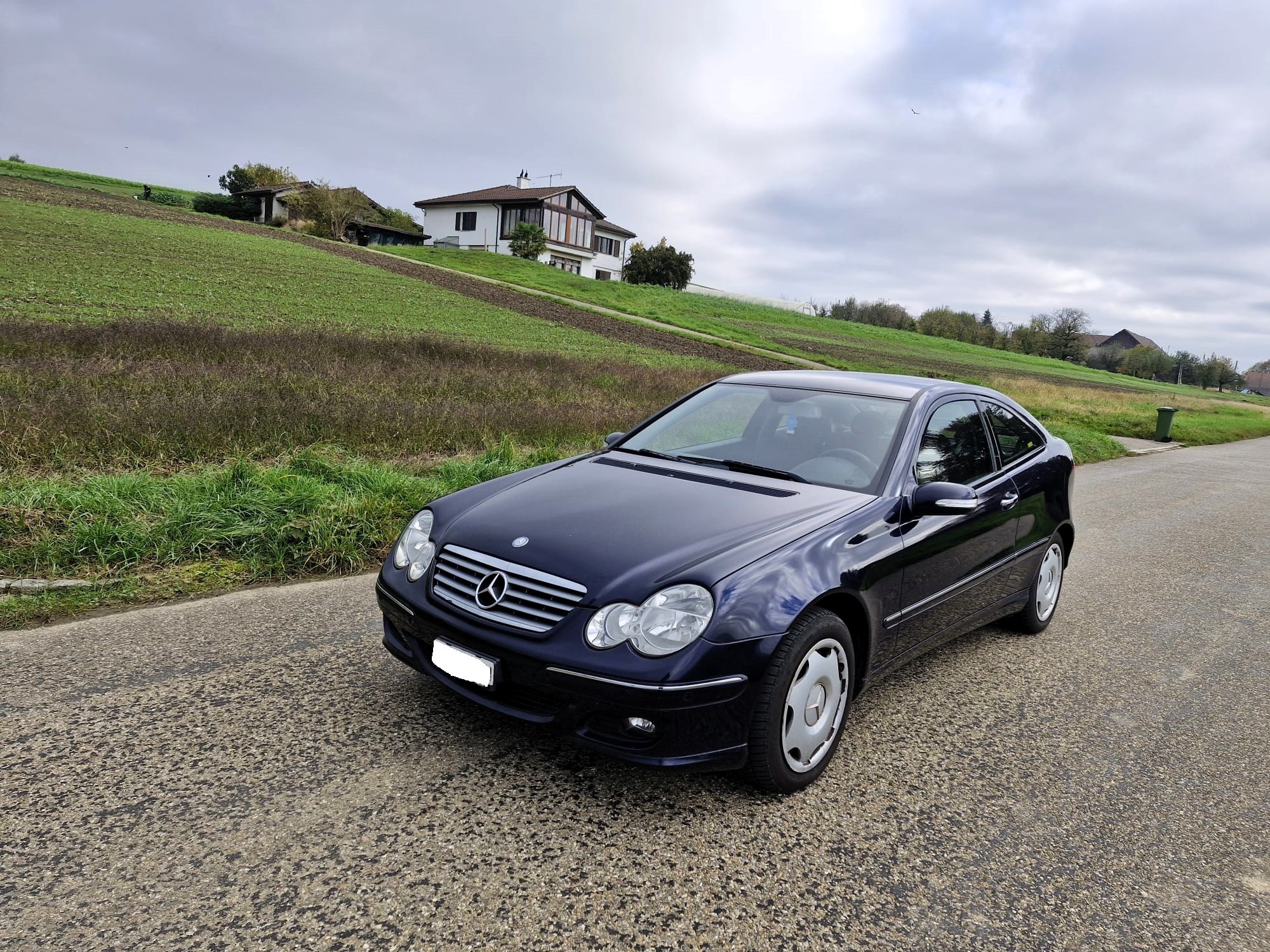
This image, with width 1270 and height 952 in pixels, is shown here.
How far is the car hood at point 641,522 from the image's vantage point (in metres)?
2.84

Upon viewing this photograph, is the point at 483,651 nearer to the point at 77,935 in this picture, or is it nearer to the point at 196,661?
the point at 77,935

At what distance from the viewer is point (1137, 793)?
3.16 meters

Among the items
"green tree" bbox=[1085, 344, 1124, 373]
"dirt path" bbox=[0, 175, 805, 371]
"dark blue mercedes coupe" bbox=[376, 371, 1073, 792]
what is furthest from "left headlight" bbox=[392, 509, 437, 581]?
"green tree" bbox=[1085, 344, 1124, 373]

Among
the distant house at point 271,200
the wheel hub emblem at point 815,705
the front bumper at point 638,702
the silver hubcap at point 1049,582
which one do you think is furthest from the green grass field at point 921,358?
the distant house at point 271,200

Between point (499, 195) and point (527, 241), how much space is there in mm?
11758

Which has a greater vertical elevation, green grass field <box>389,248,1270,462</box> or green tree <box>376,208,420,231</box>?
green tree <box>376,208,420,231</box>

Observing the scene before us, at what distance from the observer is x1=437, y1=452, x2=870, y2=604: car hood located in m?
2.84

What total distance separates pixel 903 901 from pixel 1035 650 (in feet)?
8.93

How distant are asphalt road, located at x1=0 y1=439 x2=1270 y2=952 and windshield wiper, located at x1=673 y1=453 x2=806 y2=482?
1144 millimetres

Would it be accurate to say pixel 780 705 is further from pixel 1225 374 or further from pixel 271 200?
pixel 1225 374

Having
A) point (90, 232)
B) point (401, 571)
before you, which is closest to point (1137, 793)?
point (401, 571)

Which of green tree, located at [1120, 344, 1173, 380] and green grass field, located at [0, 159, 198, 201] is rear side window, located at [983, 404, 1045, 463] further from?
green tree, located at [1120, 344, 1173, 380]

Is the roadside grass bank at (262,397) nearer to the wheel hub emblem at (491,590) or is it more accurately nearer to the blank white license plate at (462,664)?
the blank white license plate at (462,664)

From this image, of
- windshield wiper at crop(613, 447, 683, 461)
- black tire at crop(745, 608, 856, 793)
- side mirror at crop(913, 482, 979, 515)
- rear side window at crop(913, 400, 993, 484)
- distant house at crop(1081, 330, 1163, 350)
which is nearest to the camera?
black tire at crop(745, 608, 856, 793)
